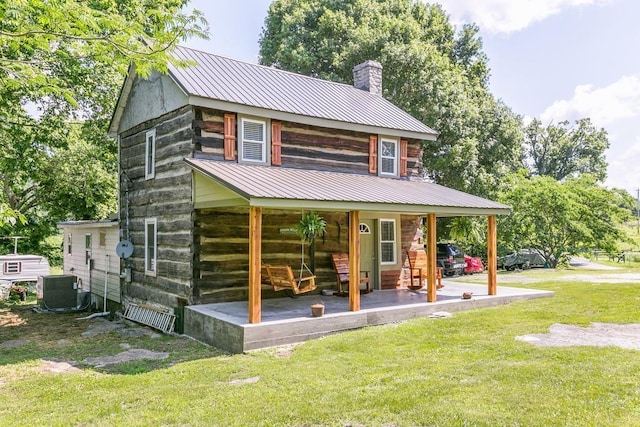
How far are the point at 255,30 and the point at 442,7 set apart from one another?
1280 centimetres

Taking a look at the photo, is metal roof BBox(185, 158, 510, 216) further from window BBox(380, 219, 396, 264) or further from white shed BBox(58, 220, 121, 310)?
white shed BBox(58, 220, 121, 310)

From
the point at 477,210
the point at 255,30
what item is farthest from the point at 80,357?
the point at 255,30

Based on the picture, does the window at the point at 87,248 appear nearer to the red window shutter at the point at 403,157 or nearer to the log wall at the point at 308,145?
the log wall at the point at 308,145

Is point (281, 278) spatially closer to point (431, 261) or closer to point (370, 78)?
point (431, 261)

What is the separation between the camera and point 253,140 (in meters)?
11.3

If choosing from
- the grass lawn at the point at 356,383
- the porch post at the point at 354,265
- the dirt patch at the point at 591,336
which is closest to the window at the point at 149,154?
the grass lawn at the point at 356,383

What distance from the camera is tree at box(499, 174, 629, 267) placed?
2302 centimetres

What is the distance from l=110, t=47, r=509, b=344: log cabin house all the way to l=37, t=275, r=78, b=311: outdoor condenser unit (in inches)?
119

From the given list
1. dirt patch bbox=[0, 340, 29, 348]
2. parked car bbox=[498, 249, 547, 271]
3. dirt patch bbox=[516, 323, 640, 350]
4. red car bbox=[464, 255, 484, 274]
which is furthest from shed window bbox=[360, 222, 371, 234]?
parked car bbox=[498, 249, 547, 271]

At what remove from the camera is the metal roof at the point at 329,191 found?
862cm

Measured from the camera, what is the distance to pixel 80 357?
8508 mm

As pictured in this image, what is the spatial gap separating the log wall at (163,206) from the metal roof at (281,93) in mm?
1072

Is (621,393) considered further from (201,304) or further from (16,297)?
(16,297)

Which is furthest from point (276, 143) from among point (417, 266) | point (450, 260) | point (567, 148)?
point (567, 148)
